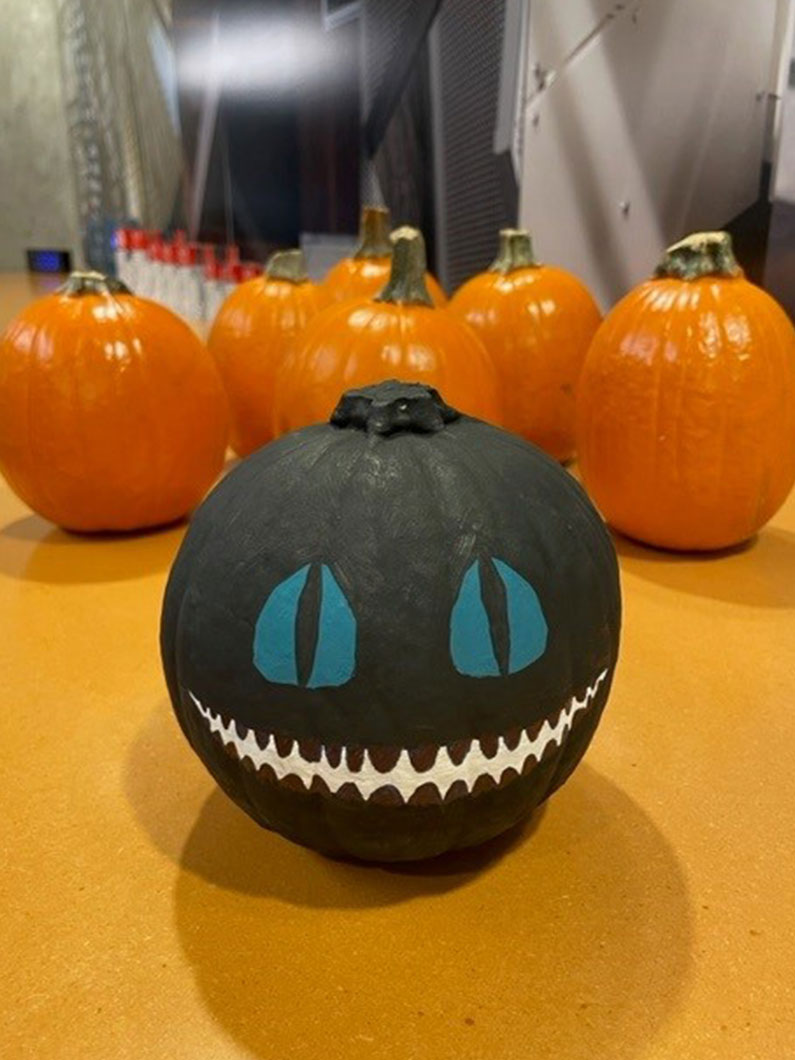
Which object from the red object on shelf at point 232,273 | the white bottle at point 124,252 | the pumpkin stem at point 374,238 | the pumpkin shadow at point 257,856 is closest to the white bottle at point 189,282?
the red object on shelf at point 232,273

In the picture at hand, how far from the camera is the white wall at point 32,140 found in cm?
627

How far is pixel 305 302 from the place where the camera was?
1764 millimetres

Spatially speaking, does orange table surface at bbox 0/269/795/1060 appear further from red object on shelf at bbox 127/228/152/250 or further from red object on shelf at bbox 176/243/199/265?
red object on shelf at bbox 127/228/152/250

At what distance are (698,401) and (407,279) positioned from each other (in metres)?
0.46

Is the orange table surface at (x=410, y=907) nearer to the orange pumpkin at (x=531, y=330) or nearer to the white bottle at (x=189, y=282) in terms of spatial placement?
the orange pumpkin at (x=531, y=330)

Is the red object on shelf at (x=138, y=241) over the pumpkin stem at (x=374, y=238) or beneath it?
beneath

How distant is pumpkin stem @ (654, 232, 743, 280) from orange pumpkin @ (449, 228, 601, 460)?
36 centimetres

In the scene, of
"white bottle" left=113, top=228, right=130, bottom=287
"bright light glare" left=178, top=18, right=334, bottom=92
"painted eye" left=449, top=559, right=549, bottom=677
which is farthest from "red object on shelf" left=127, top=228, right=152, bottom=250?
"painted eye" left=449, top=559, right=549, bottom=677

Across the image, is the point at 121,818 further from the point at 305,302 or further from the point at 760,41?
the point at 760,41

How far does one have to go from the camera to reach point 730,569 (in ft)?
4.47

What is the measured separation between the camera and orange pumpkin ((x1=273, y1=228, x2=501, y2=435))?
1.36m

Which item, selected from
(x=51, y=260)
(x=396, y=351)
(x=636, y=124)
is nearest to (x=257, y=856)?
(x=396, y=351)

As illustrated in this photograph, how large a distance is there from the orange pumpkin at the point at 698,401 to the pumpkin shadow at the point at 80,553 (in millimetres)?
708

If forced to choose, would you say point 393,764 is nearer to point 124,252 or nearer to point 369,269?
point 369,269
